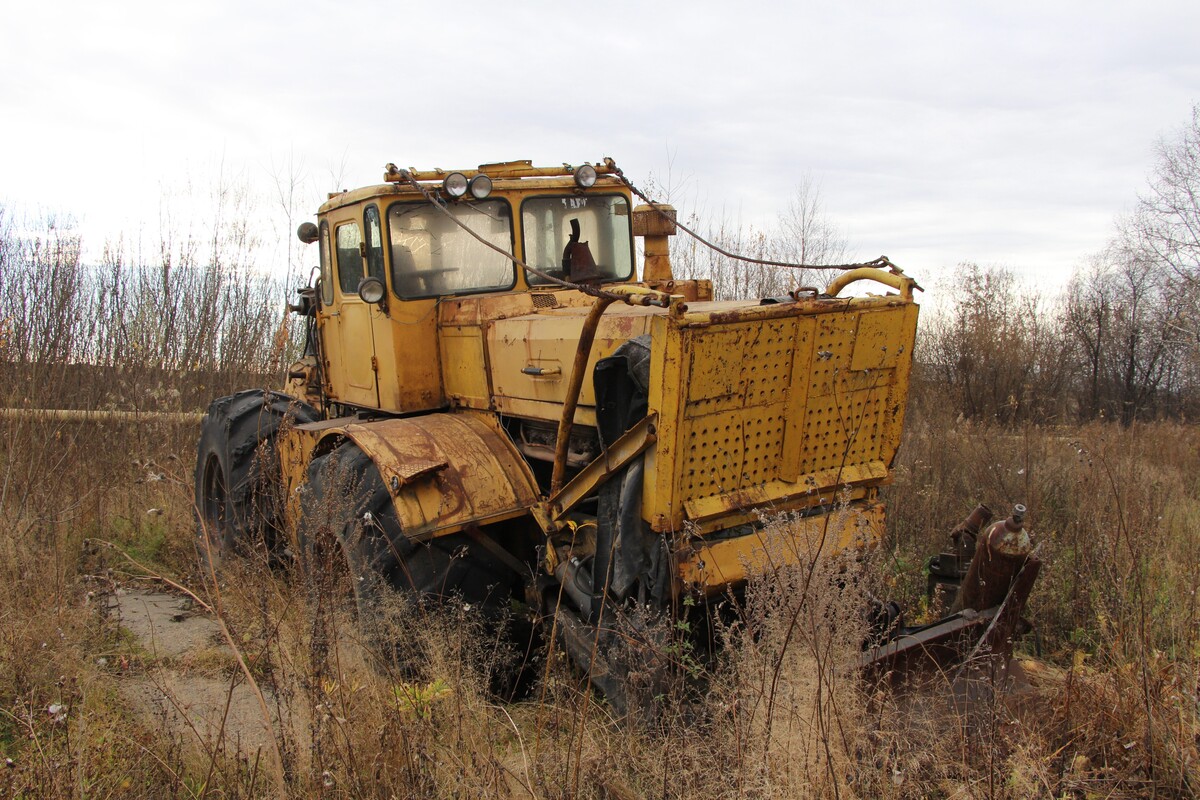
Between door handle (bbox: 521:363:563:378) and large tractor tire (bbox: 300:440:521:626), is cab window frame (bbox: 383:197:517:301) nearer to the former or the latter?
door handle (bbox: 521:363:563:378)

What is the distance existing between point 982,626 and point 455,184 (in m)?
3.33

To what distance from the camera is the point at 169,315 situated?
33.7ft

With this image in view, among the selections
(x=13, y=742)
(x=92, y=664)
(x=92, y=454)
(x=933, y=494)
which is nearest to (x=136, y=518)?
(x=92, y=454)

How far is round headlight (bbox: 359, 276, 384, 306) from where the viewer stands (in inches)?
191

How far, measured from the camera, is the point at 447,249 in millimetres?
5141

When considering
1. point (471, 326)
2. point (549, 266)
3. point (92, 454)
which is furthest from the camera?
point (92, 454)

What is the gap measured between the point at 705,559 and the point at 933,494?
3.80m

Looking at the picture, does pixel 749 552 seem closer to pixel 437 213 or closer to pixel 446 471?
pixel 446 471

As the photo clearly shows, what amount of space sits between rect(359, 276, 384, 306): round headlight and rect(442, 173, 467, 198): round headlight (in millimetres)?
613

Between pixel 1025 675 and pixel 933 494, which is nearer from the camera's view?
pixel 1025 675

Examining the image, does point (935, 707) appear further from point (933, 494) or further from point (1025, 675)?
point (933, 494)

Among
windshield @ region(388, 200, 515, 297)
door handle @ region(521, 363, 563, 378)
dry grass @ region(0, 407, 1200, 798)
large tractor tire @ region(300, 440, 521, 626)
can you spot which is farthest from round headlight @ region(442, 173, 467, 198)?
dry grass @ region(0, 407, 1200, 798)

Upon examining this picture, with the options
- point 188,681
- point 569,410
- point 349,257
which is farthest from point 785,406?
point 188,681

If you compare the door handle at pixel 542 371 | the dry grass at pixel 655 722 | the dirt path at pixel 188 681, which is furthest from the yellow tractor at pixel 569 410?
the dirt path at pixel 188 681
